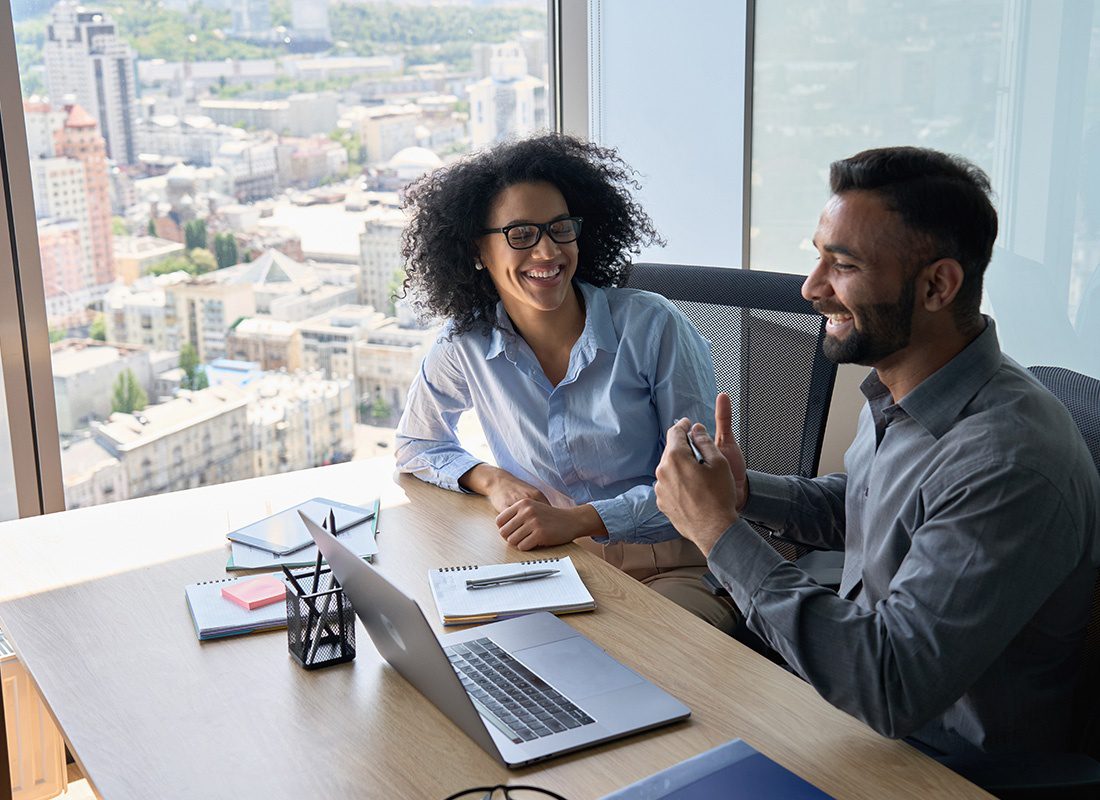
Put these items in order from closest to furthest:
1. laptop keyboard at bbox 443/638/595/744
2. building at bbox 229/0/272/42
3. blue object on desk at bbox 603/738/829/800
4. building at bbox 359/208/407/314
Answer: blue object on desk at bbox 603/738/829/800 → laptop keyboard at bbox 443/638/595/744 → building at bbox 229/0/272/42 → building at bbox 359/208/407/314

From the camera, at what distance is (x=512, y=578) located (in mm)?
1676

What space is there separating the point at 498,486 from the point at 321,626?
65 cm

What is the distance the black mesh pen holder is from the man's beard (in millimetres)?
730

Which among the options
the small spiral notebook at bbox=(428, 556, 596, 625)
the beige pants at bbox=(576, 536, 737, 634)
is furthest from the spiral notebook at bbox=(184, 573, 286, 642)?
the beige pants at bbox=(576, 536, 737, 634)

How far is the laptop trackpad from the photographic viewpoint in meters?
1.35

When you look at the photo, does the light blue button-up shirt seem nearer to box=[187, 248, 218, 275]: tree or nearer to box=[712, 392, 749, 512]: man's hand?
box=[712, 392, 749, 512]: man's hand

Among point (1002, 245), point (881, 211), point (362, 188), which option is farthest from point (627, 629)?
point (362, 188)

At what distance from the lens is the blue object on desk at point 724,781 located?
44.1 inches

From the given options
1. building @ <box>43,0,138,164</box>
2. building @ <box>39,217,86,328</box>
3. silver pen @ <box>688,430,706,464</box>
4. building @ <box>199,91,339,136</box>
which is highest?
building @ <box>43,0,138,164</box>

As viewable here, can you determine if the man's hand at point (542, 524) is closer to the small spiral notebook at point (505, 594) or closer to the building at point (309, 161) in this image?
the small spiral notebook at point (505, 594)

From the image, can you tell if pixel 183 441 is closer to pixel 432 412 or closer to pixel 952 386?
pixel 432 412

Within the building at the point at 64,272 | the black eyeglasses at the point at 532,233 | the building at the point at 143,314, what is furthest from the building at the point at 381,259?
the black eyeglasses at the point at 532,233

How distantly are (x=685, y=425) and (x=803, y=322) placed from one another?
Answer: 576mm

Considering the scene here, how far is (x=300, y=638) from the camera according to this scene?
4.75 ft
